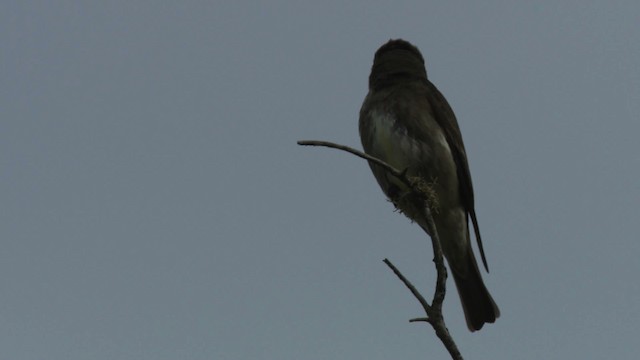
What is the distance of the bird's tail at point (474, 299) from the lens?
836 cm

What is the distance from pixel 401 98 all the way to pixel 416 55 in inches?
50.5

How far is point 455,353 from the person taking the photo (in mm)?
3574

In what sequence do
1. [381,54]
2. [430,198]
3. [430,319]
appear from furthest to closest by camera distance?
[381,54], [430,198], [430,319]

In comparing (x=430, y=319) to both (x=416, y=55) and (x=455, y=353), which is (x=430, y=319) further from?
(x=416, y=55)

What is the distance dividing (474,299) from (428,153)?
58.1 inches

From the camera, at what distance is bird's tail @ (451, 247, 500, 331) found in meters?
8.36

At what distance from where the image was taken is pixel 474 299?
8477mm

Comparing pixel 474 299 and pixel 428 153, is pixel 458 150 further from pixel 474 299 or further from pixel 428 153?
pixel 474 299

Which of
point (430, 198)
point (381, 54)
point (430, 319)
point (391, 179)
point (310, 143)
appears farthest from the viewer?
point (381, 54)

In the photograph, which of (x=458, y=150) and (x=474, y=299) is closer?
(x=458, y=150)

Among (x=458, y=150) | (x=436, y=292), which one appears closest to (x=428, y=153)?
(x=458, y=150)

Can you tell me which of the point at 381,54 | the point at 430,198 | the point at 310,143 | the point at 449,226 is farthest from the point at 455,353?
the point at 381,54

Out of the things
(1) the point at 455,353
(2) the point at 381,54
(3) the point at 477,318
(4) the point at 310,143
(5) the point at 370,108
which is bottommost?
(1) the point at 455,353

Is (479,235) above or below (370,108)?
below
